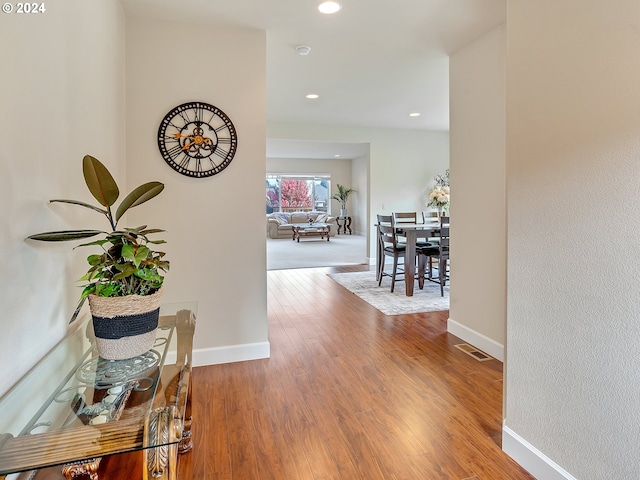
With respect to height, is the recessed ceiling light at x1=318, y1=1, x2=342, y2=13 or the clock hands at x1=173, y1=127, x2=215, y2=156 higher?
the recessed ceiling light at x1=318, y1=1, x2=342, y2=13

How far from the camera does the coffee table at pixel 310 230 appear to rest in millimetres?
10734

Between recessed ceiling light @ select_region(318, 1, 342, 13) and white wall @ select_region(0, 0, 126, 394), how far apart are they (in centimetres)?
133

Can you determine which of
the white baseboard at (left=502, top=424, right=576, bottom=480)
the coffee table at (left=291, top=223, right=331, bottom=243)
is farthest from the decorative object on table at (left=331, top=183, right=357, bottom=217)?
the white baseboard at (left=502, top=424, right=576, bottom=480)

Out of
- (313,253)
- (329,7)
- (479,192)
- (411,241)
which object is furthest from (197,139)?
(313,253)

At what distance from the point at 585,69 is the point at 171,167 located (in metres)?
2.34

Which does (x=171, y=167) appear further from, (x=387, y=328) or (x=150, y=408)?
(x=387, y=328)

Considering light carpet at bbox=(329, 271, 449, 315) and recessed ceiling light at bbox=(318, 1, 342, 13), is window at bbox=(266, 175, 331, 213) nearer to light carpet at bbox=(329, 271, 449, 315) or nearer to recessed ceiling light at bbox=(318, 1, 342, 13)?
light carpet at bbox=(329, 271, 449, 315)

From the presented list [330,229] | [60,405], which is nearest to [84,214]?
[60,405]

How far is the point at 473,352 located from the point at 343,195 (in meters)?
10.3

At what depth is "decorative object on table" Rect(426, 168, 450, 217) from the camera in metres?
6.93

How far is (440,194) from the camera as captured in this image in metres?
6.95

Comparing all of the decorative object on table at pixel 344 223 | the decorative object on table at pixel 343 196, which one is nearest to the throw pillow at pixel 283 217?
the decorative object on table at pixel 344 223

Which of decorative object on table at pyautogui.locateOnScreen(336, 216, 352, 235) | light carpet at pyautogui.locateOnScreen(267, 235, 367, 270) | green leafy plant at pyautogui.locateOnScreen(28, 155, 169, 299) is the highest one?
decorative object on table at pyautogui.locateOnScreen(336, 216, 352, 235)

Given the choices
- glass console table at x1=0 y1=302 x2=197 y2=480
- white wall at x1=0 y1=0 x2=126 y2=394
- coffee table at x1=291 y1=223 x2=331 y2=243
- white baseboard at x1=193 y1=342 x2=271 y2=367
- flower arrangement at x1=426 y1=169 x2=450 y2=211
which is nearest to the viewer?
glass console table at x1=0 y1=302 x2=197 y2=480
